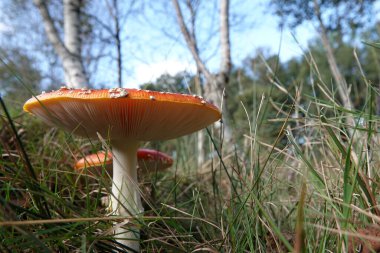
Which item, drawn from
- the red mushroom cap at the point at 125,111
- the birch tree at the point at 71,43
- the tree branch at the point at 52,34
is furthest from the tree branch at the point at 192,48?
the red mushroom cap at the point at 125,111

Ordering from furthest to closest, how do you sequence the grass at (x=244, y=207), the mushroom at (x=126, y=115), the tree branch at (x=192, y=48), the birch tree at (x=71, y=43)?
the birch tree at (x=71, y=43) < the tree branch at (x=192, y=48) < the mushroom at (x=126, y=115) < the grass at (x=244, y=207)

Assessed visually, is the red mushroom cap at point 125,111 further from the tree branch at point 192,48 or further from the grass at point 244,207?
the tree branch at point 192,48

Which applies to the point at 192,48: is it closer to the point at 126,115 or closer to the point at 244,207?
the point at 126,115

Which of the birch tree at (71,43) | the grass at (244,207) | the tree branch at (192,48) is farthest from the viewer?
the birch tree at (71,43)

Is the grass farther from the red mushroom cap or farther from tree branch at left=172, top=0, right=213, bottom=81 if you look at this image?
tree branch at left=172, top=0, right=213, bottom=81

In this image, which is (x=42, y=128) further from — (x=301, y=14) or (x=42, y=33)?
(x=42, y=33)

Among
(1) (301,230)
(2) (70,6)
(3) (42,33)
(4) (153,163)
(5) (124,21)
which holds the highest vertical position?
(3) (42,33)

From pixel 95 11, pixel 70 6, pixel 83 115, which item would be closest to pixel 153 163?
pixel 83 115

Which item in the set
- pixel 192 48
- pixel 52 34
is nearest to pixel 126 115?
pixel 192 48
